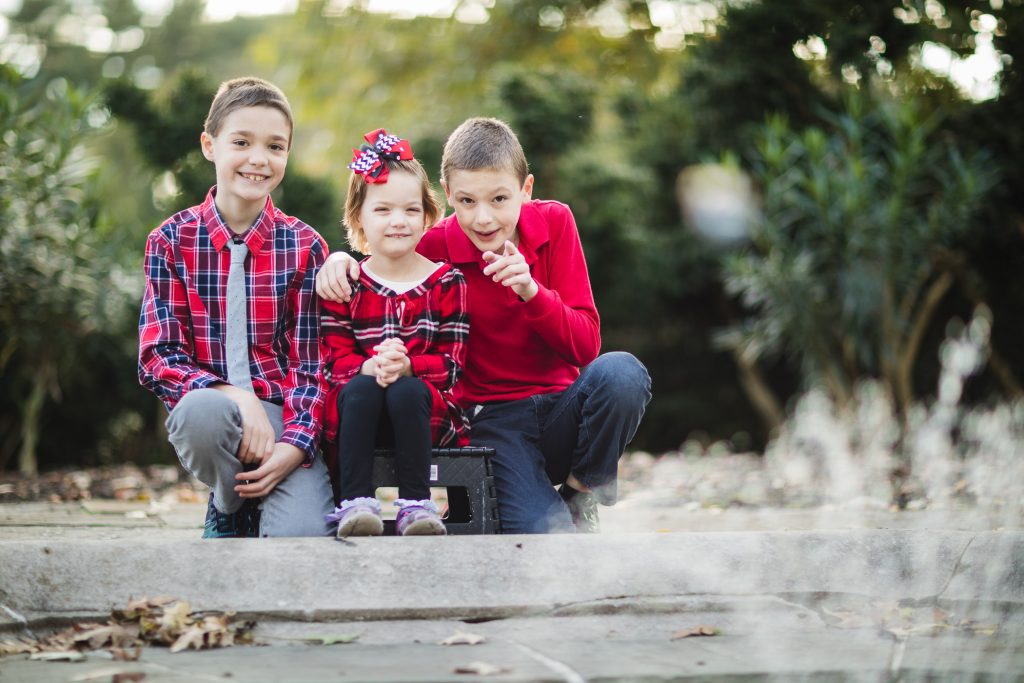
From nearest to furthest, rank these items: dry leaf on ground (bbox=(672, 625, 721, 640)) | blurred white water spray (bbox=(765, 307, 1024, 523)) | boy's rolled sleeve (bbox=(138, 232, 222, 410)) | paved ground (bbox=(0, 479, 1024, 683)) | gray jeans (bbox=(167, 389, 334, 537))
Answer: paved ground (bbox=(0, 479, 1024, 683)) < dry leaf on ground (bbox=(672, 625, 721, 640)) < gray jeans (bbox=(167, 389, 334, 537)) < boy's rolled sleeve (bbox=(138, 232, 222, 410)) < blurred white water spray (bbox=(765, 307, 1024, 523))

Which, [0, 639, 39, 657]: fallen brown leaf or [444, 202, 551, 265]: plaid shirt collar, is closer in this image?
[0, 639, 39, 657]: fallen brown leaf

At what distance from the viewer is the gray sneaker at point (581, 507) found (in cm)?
306

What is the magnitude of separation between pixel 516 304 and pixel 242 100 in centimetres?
94

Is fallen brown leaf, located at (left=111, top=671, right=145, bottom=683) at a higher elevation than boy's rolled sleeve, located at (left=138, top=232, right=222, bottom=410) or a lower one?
lower

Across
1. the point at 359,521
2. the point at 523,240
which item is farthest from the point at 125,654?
the point at 523,240

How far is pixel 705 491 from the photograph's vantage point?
5066mm

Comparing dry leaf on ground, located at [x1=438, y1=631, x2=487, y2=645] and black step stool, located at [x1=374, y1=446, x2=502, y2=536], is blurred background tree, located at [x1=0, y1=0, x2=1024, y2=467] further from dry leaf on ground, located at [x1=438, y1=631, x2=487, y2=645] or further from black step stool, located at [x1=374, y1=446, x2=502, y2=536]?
dry leaf on ground, located at [x1=438, y1=631, x2=487, y2=645]

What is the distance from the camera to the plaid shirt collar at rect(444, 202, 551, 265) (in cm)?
302

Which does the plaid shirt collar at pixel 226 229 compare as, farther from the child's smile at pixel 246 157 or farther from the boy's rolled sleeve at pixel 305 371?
the boy's rolled sleeve at pixel 305 371

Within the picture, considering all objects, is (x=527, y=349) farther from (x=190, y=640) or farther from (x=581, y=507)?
(x=190, y=640)

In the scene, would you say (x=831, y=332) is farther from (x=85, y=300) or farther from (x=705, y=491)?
(x=85, y=300)

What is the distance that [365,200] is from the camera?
9.41 feet

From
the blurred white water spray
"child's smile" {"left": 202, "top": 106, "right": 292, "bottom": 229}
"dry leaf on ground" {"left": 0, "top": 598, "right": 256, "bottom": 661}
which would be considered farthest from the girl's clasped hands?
the blurred white water spray

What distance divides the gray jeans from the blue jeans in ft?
1.66
